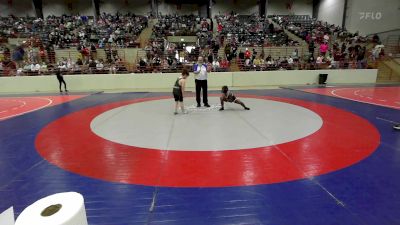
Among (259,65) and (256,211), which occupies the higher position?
(259,65)

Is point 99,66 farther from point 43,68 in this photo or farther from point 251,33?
point 251,33

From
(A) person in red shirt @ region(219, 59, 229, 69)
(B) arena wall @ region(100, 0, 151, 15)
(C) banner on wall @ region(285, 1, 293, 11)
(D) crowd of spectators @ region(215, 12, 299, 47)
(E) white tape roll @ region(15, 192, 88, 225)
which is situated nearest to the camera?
(E) white tape roll @ region(15, 192, 88, 225)

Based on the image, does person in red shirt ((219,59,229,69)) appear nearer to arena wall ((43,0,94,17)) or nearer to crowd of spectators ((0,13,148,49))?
crowd of spectators ((0,13,148,49))

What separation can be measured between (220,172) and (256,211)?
100 centimetres

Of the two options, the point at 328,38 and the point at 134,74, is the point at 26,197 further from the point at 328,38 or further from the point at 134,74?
the point at 328,38

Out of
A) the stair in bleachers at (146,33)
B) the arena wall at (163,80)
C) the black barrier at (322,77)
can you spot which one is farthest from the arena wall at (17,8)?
the black barrier at (322,77)

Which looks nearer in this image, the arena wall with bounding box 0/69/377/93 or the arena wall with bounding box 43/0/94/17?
the arena wall with bounding box 0/69/377/93

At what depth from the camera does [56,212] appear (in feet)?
5.04

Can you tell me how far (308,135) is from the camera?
5367 millimetres

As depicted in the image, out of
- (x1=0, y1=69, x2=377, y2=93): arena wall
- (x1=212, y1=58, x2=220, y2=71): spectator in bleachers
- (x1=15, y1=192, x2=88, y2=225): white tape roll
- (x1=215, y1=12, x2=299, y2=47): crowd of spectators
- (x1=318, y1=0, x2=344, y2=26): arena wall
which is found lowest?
(x1=0, y1=69, x2=377, y2=93): arena wall

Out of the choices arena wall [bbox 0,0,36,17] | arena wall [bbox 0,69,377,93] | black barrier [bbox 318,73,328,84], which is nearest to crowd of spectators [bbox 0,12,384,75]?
arena wall [bbox 0,69,377,93]

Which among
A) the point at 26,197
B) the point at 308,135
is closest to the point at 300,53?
the point at 308,135

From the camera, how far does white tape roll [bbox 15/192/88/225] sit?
147 centimetres

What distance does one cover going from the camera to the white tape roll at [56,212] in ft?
4.83
